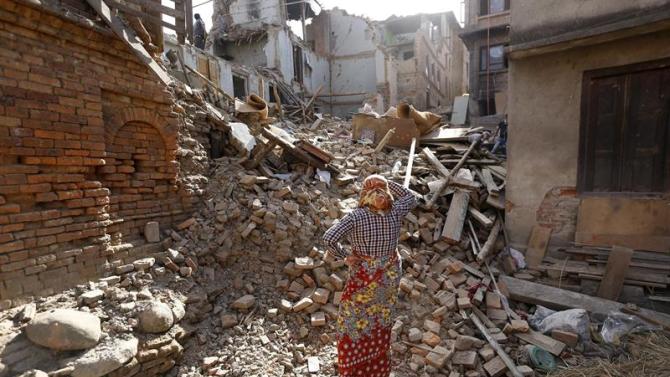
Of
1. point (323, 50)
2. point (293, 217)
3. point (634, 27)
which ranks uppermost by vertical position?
Result: point (323, 50)

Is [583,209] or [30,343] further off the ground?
[583,209]

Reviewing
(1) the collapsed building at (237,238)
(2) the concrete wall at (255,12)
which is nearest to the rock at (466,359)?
(1) the collapsed building at (237,238)

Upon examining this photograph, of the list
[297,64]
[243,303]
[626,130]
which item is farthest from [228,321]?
[297,64]

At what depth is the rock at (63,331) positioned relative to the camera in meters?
3.12

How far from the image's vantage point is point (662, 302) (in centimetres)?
450

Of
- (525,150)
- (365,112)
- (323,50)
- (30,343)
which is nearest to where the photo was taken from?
(30,343)

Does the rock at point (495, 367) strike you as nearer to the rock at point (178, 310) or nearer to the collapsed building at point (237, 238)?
the collapsed building at point (237, 238)

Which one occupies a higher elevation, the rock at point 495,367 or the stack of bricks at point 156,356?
the stack of bricks at point 156,356

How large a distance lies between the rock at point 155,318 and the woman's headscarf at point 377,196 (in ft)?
8.27

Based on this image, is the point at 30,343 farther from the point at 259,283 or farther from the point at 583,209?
the point at 583,209

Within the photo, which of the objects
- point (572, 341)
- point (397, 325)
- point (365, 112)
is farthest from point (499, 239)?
point (365, 112)

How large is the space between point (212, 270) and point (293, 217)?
4.47 feet

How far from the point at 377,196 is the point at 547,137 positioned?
151 inches

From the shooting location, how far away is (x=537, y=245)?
549 cm
